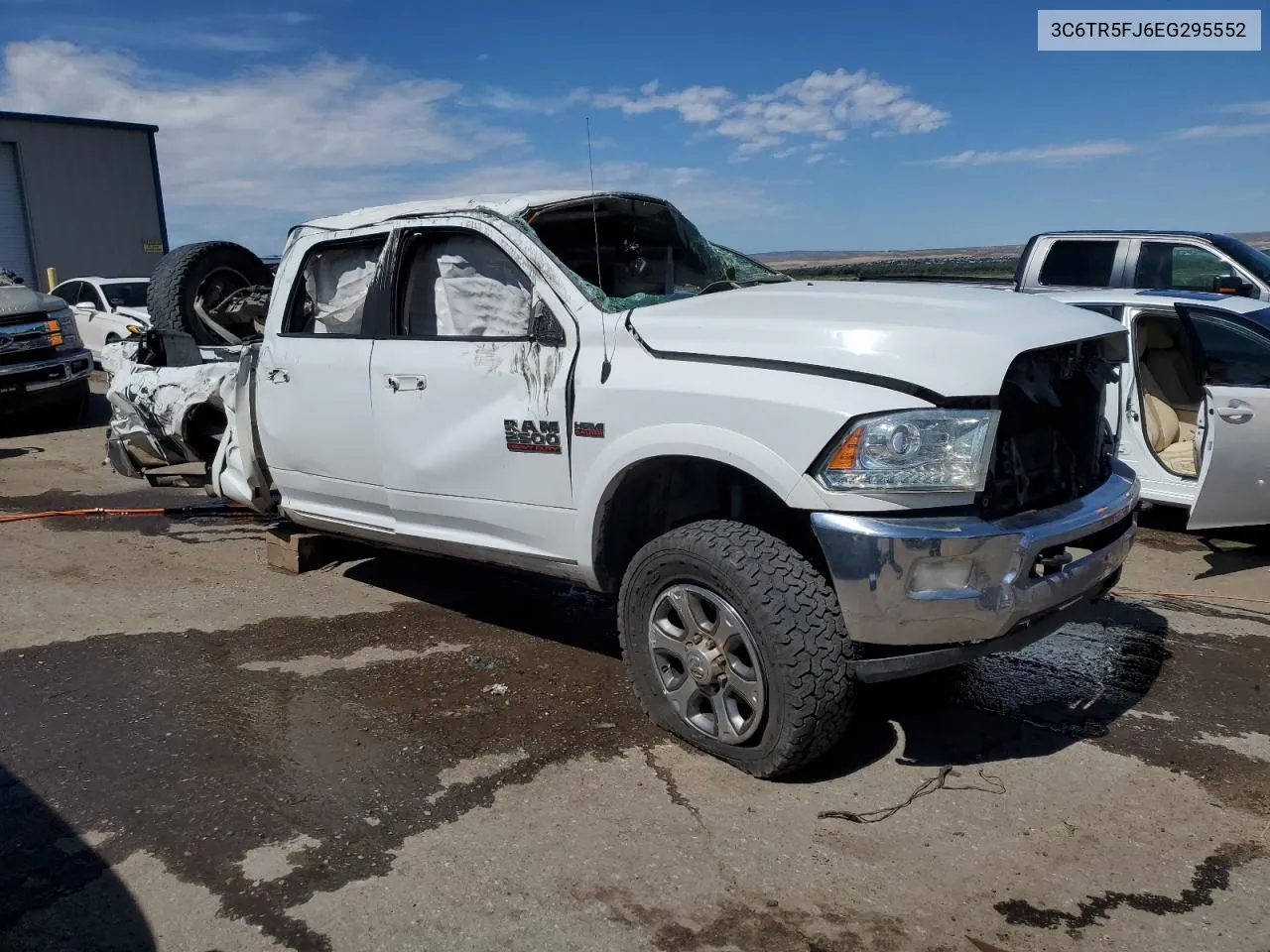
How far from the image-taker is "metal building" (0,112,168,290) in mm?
25797

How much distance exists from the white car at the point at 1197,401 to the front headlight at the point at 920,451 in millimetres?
2338

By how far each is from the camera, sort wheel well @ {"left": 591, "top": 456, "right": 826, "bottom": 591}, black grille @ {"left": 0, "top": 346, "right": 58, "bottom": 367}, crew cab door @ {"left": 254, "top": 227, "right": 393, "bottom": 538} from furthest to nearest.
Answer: black grille @ {"left": 0, "top": 346, "right": 58, "bottom": 367} → crew cab door @ {"left": 254, "top": 227, "right": 393, "bottom": 538} → wheel well @ {"left": 591, "top": 456, "right": 826, "bottom": 591}

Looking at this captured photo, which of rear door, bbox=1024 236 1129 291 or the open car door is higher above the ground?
rear door, bbox=1024 236 1129 291

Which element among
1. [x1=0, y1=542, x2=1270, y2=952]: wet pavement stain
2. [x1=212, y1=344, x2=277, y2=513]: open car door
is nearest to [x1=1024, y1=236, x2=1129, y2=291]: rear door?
[x1=0, y1=542, x2=1270, y2=952]: wet pavement stain

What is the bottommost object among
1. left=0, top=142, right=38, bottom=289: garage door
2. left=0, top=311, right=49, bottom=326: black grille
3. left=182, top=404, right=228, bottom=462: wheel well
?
left=182, top=404, right=228, bottom=462: wheel well

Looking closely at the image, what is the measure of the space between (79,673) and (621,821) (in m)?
2.67

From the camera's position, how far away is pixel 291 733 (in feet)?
12.7

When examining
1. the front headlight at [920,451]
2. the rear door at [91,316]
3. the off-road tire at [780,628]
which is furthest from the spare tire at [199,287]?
the rear door at [91,316]

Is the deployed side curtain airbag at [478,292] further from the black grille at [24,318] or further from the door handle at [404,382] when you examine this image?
the black grille at [24,318]

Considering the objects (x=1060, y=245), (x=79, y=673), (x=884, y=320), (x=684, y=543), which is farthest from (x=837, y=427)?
(x=1060, y=245)

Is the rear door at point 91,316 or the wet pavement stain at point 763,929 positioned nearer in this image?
the wet pavement stain at point 763,929

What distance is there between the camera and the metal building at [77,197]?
25.8m

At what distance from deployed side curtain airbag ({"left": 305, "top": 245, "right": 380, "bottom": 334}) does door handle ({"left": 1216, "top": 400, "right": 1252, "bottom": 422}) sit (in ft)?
14.5

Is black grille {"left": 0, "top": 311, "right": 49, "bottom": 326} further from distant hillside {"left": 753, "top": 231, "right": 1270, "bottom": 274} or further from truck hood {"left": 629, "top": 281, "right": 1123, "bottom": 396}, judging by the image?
truck hood {"left": 629, "top": 281, "right": 1123, "bottom": 396}
